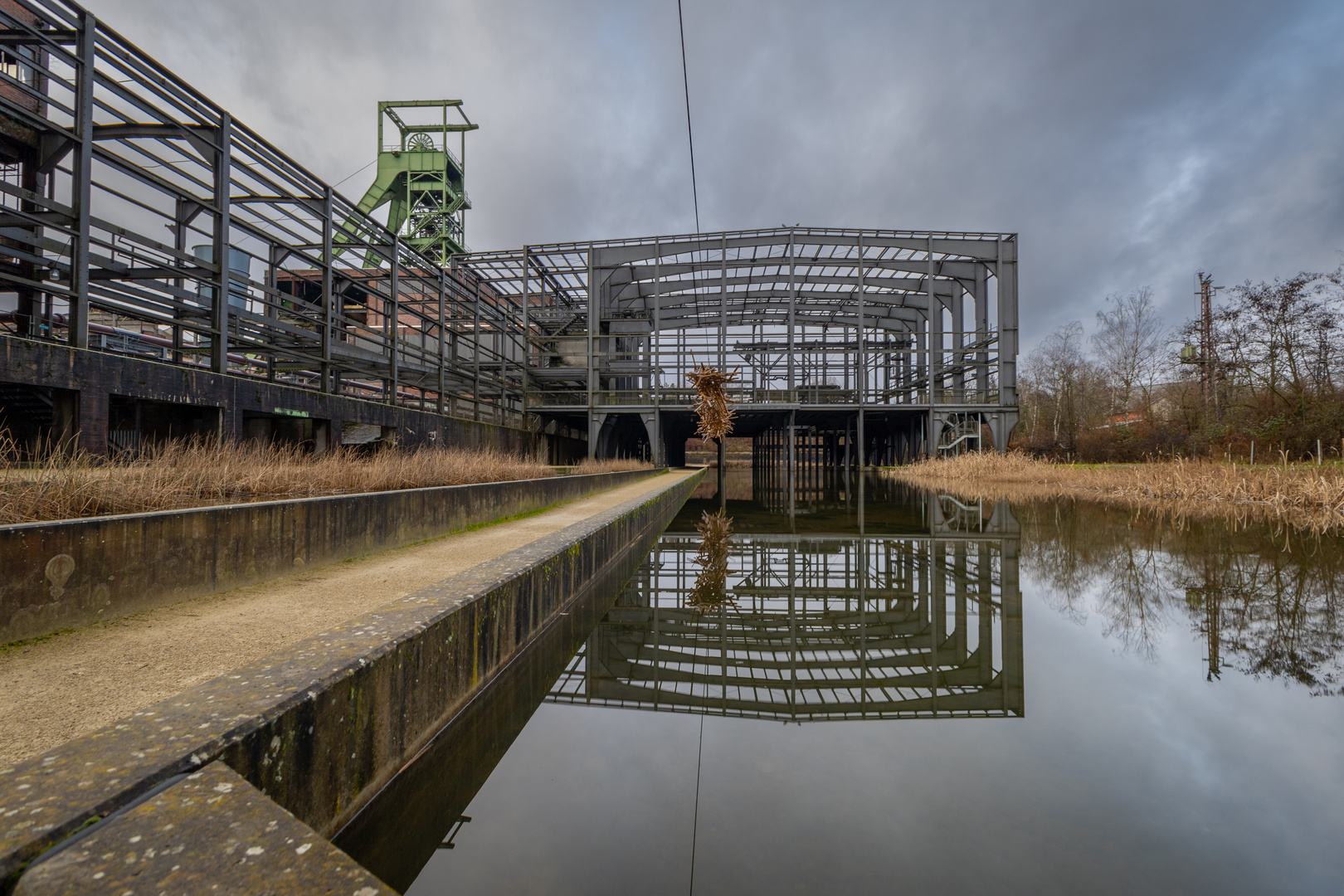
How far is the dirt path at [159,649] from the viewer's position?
197cm

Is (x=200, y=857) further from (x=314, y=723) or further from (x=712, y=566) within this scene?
(x=712, y=566)

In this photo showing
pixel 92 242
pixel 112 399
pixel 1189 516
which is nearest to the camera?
pixel 112 399

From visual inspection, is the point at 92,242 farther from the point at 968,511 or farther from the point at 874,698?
the point at 968,511

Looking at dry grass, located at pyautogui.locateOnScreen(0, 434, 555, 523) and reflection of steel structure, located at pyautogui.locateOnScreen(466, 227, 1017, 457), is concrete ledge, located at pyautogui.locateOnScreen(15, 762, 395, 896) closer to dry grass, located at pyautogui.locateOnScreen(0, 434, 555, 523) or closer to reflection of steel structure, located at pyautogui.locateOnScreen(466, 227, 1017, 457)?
dry grass, located at pyautogui.locateOnScreen(0, 434, 555, 523)

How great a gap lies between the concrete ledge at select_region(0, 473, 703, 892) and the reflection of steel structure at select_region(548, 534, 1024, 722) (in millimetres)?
935

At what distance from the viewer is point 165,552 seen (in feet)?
11.3

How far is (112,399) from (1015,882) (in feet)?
35.1

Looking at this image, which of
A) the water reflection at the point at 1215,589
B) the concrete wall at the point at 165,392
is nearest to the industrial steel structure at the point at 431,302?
the concrete wall at the point at 165,392

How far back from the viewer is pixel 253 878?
3.79 feet

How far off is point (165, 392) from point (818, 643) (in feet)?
29.7

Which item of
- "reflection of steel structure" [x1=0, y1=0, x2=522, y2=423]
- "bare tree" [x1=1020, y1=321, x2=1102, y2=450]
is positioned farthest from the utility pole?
"reflection of steel structure" [x1=0, y1=0, x2=522, y2=423]

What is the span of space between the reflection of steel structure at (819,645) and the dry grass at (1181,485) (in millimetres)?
8571

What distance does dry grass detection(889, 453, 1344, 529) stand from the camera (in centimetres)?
1134

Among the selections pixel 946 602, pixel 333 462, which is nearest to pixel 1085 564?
pixel 946 602
